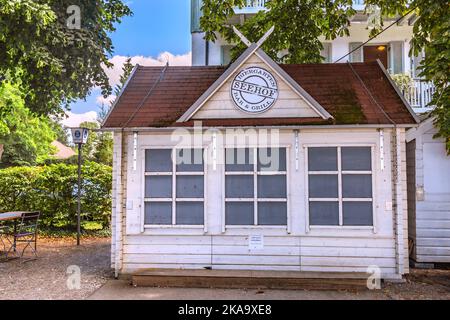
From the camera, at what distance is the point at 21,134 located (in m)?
22.8

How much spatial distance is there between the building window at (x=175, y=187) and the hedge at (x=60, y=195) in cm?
577

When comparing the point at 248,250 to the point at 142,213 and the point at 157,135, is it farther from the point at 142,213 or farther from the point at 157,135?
the point at 157,135

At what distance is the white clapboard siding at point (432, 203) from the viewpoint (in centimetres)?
748

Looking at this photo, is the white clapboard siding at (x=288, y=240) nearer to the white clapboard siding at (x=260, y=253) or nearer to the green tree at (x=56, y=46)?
the white clapboard siding at (x=260, y=253)

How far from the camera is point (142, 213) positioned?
6.54m

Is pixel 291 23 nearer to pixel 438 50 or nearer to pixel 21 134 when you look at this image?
pixel 438 50

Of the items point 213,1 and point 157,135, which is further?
point 213,1

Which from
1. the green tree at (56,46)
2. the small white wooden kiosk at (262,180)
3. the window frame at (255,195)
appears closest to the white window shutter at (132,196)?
the small white wooden kiosk at (262,180)

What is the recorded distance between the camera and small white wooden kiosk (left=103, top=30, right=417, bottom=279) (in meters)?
6.27

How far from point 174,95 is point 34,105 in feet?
19.9

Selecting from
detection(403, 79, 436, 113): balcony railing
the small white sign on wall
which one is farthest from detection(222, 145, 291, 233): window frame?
detection(403, 79, 436, 113): balcony railing

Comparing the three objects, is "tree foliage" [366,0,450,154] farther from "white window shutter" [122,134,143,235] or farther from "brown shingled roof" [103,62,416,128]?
"white window shutter" [122,134,143,235]
